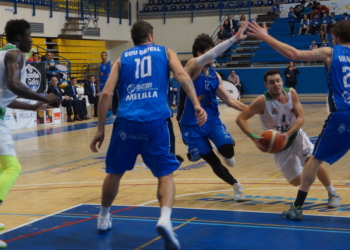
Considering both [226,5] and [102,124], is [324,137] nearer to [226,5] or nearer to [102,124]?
[102,124]

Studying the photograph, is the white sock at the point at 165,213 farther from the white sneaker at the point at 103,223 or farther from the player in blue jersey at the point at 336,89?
the player in blue jersey at the point at 336,89

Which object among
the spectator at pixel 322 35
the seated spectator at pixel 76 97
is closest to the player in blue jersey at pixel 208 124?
the seated spectator at pixel 76 97

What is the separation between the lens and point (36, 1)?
23.6 m

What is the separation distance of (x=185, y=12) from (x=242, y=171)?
2390 cm

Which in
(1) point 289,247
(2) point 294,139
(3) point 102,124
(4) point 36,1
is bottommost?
(1) point 289,247

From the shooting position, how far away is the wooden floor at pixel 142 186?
5824 mm

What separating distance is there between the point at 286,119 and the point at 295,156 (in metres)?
0.42

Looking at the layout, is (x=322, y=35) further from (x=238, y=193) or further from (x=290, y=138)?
(x=290, y=138)

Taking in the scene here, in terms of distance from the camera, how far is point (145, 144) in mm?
4301

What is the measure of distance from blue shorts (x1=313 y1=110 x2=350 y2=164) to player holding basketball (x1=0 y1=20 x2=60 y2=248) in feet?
8.16

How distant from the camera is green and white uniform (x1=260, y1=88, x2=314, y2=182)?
18.1 ft

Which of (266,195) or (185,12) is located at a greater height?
(185,12)

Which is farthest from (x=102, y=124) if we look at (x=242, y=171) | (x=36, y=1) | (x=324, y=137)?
(x=36, y=1)

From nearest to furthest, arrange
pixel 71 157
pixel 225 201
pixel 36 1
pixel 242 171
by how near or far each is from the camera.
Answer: pixel 225 201 → pixel 242 171 → pixel 71 157 → pixel 36 1
